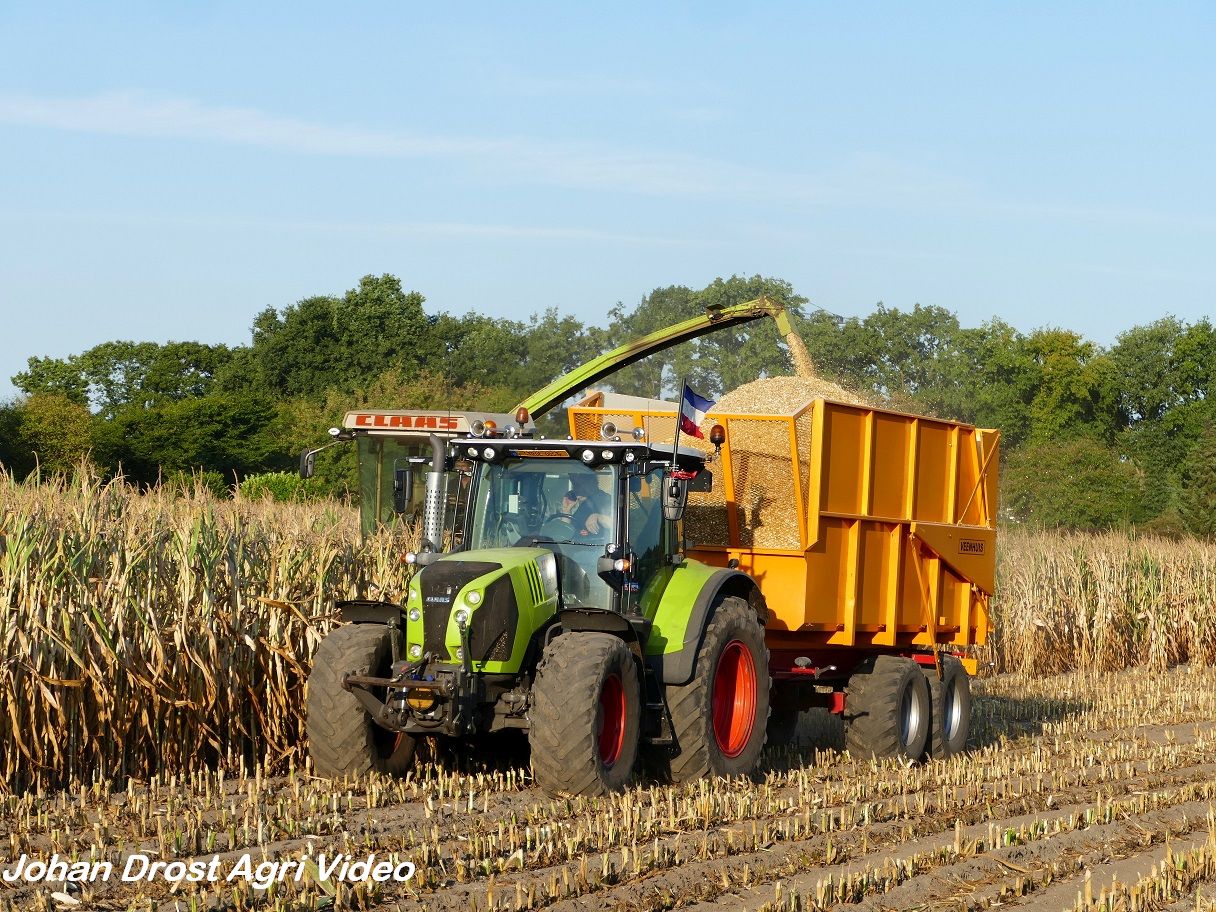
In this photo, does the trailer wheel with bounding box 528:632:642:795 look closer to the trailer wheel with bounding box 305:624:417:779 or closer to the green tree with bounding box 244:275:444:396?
the trailer wheel with bounding box 305:624:417:779

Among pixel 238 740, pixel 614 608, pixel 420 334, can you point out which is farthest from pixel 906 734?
pixel 420 334

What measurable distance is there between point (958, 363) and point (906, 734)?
5343 centimetres

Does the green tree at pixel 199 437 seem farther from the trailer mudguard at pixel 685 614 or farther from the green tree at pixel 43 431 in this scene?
the trailer mudguard at pixel 685 614

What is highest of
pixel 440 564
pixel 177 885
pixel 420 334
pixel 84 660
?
pixel 420 334

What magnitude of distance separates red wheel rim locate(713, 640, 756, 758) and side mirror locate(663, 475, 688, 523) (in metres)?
1.05

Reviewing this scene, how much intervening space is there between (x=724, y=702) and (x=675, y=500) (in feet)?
4.92

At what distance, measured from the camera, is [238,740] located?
10.1 metres

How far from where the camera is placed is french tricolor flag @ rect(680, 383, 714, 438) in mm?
9859

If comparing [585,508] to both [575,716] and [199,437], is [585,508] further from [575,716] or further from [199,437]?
[199,437]

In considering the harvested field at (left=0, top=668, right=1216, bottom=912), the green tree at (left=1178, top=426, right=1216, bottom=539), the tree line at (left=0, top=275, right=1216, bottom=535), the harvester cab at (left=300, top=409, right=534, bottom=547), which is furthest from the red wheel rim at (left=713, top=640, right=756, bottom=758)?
the green tree at (left=1178, top=426, right=1216, bottom=539)

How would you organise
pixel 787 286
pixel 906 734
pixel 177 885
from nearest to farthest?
1. pixel 177 885
2. pixel 906 734
3. pixel 787 286

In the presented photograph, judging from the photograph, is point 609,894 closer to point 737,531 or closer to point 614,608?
point 614,608

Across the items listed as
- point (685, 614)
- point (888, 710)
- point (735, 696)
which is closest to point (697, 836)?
point (685, 614)

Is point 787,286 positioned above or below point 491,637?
above
